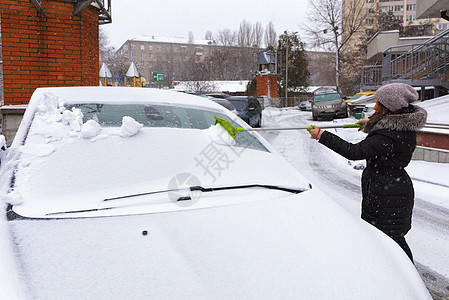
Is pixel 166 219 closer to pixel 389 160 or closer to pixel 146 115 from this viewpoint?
pixel 146 115

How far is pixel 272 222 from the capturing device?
1.57 meters

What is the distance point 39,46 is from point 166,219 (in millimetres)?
5880

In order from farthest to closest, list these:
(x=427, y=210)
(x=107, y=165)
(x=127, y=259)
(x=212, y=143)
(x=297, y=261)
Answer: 1. (x=427, y=210)
2. (x=212, y=143)
3. (x=107, y=165)
4. (x=297, y=261)
5. (x=127, y=259)

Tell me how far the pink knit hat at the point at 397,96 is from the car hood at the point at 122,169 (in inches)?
32.4

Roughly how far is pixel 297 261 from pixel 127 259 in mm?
622

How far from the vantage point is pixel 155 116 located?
2.28m

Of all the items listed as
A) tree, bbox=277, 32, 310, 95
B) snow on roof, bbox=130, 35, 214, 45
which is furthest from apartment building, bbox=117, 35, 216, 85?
tree, bbox=277, 32, 310, 95

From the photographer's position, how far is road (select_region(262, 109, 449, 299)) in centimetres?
301

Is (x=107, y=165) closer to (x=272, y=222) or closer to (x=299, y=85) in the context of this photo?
(x=272, y=222)

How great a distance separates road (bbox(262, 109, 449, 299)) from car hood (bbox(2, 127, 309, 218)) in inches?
32.5

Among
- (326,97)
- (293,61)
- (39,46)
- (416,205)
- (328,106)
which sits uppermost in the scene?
(293,61)

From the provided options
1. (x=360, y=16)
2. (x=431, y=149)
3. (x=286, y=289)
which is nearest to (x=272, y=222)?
(x=286, y=289)

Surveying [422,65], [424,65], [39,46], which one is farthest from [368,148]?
[422,65]

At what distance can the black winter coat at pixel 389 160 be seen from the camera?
7.89 feet
